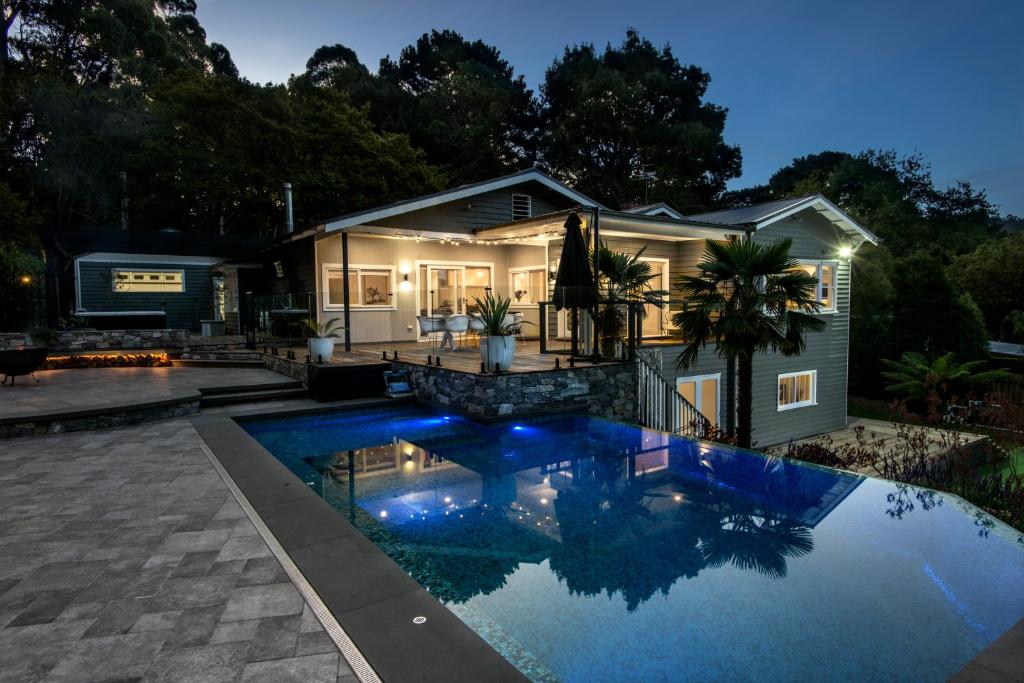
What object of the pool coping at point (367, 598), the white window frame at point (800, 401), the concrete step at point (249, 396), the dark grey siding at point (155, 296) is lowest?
the white window frame at point (800, 401)

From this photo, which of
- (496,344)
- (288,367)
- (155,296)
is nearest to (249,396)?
(288,367)

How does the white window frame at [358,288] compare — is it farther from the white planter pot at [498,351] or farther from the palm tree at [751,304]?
the palm tree at [751,304]

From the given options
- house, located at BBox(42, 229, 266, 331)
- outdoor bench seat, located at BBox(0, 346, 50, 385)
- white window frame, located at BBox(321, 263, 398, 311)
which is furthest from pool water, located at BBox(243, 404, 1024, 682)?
house, located at BBox(42, 229, 266, 331)

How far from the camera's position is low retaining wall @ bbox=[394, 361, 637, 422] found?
7652 mm

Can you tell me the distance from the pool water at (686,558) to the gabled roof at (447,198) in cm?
585

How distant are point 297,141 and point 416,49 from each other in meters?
16.3

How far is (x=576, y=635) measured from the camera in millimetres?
2654

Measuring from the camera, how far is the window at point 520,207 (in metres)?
13.7

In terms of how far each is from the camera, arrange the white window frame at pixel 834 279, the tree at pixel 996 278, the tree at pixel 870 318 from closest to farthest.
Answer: the white window frame at pixel 834 279
the tree at pixel 870 318
the tree at pixel 996 278

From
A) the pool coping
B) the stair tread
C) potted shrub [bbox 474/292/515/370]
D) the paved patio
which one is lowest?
the pool coping

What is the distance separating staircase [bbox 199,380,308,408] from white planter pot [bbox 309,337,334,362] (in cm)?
61


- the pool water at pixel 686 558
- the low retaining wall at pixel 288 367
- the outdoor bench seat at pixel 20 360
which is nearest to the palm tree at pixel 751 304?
the pool water at pixel 686 558

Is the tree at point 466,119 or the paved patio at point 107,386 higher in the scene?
the tree at point 466,119

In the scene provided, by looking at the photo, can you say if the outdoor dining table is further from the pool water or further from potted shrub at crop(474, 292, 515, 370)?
the pool water
